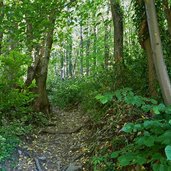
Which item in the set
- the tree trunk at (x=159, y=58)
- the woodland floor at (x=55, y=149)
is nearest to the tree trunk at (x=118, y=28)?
the woodland floor at (x=55, y=149)

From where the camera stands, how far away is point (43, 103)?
10094mm

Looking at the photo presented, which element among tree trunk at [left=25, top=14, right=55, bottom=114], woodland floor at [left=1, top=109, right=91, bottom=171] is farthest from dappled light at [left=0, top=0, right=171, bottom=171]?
tree trunk at [left=25, top=14, right=55, bottom=114]

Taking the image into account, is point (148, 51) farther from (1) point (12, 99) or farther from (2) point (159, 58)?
(1) point (12, 99)

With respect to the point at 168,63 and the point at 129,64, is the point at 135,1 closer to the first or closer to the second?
the point at 168,63

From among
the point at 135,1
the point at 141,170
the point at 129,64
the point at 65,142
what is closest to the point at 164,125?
the point at 141,170

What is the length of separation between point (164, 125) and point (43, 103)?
23.8 feet

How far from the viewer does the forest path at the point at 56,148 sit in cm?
587

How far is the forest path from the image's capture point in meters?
5.87

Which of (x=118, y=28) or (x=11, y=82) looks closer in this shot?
(x=11, y=82)

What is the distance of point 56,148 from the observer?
7.01 metres

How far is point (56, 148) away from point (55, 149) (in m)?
0.07

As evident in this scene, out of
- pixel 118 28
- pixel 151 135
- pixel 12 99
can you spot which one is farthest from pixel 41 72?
pixel 151 135

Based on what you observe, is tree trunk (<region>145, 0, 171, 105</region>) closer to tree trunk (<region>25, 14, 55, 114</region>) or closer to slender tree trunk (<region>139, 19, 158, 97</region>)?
slender tree trunk (<region>139, 19, 158, 97</region>)

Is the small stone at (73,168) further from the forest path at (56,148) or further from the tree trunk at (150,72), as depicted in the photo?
the tree trunk at (150,72)
